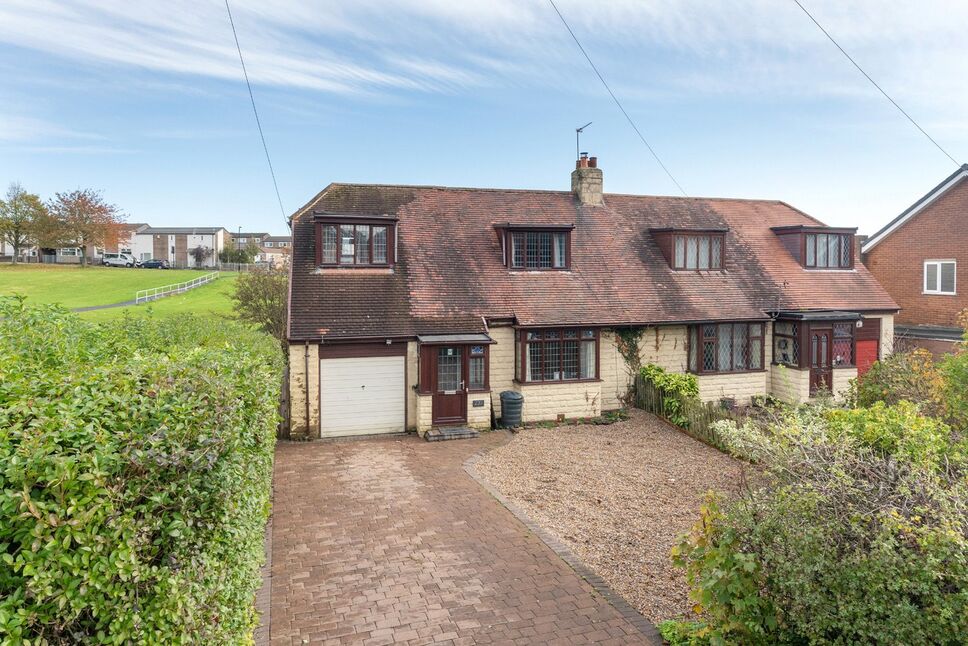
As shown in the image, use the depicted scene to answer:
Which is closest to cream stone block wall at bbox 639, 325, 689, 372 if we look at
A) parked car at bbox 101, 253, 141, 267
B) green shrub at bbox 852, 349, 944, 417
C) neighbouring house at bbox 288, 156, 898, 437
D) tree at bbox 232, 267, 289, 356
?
neighbouring house at bbox 288, 156, 898, 437

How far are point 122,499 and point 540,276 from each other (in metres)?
16.8

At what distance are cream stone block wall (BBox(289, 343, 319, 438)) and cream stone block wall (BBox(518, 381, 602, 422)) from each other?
242 inches

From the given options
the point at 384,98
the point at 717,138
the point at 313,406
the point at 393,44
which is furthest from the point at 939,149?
the point at 313,406

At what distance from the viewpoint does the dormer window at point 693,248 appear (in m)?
21.0

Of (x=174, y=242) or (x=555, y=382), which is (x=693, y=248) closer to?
(x=555, y=382)

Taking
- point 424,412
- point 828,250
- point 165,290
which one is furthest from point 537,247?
point 165,290

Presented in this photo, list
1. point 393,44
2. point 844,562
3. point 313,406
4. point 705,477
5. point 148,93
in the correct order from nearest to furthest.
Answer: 1. point 844,562
2. point 705,477
3. point 393,44
4. point 148,93
5. point 313,406

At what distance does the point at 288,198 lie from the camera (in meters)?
22.4

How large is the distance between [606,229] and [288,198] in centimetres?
1270

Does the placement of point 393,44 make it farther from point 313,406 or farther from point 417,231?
point 313,406

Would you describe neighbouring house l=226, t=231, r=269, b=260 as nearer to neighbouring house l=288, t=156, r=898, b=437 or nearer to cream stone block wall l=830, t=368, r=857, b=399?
neighbouring house l=288, t=156, r=898, b=437

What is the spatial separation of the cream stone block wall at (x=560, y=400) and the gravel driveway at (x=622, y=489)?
0.78 m

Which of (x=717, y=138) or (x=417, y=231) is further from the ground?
(x=717, y=138)

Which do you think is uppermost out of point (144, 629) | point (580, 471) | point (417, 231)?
point (417, 231)
